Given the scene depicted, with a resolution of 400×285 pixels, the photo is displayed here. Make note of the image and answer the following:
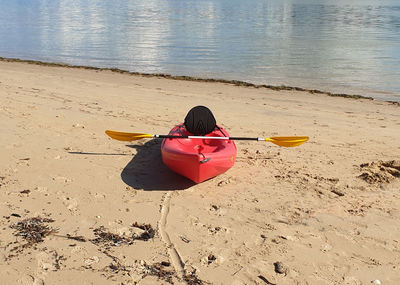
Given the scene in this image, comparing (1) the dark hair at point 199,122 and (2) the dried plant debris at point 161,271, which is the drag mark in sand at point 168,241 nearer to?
(2) the dried plant debris at point 161,271

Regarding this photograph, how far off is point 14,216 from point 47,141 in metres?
2.62

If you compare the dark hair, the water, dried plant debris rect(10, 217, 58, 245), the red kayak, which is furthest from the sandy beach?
the water

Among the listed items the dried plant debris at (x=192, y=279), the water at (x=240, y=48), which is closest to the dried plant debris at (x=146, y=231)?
the dried plant debris at (x=192, y=279)

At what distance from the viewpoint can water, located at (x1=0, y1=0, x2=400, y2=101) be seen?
14883 millimetres

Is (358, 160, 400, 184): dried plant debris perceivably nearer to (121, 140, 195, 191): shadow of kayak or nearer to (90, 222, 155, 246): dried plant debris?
(121, 140, 195, 191): shadow of kayak

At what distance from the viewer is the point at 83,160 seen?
6445 millimetres

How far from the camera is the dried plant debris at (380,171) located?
19.5ft

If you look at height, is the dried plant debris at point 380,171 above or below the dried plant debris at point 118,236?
above

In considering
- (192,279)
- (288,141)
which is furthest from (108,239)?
(288,141)

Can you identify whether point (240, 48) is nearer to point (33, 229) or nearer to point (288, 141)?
point (288, 141)

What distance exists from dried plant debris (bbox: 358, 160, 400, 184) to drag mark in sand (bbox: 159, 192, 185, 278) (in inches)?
119

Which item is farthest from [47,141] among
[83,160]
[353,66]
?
[353,66]

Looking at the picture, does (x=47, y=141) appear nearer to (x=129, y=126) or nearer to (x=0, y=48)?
(x=129, y=126)

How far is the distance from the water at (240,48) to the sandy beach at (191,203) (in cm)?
594
